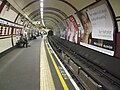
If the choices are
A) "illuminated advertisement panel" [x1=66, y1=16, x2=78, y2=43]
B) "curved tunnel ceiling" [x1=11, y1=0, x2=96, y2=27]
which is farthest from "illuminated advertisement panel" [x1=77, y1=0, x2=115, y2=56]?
"illuminated advertisement panel" [x1=66, y1=16, x2=78, y2=43]

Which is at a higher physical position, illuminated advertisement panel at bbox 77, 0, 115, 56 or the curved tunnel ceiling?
the curved tunnel ceiling

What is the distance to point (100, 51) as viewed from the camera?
940 centimetres

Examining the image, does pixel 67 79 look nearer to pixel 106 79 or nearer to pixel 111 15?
pixel 106 79

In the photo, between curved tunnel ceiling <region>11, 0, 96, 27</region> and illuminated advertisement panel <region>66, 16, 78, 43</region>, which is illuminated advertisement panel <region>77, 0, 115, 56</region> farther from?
illuminated advertisement panel <region>66, 16, 78, 43</region>

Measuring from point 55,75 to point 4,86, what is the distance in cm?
217

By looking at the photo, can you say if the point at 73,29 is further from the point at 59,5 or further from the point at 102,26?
the point at 102,26

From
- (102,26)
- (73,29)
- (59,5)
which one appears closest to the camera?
(102,26)

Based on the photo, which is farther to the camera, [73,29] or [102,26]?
[73,29]

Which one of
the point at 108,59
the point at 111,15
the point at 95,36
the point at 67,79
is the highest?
the point at 111,15

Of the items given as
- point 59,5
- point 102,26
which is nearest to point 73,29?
point 59,5

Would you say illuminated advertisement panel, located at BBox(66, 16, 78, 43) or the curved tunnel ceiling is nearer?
the curved tunnel ceiling

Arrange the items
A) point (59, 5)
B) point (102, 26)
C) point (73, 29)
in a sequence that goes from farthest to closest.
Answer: point (73, 29) → point (59, 5) → point (102, 26)

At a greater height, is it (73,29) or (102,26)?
(102,26)

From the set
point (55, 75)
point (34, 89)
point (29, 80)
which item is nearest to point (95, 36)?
point (55, 75)
